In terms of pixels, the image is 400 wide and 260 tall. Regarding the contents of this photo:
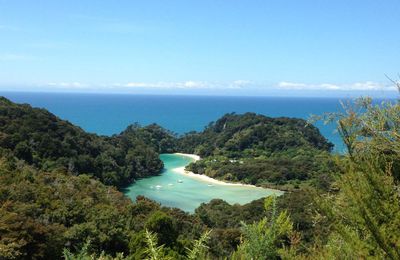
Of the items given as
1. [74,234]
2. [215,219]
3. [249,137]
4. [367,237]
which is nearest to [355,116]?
[367,237]

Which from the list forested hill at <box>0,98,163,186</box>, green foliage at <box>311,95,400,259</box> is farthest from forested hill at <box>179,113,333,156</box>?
green foliage at <box>311,95,400,259</box>

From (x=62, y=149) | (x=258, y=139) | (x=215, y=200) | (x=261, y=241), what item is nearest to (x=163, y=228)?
(x=261, y=241)

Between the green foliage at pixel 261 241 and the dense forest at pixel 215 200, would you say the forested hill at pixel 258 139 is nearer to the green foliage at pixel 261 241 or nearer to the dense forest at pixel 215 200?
the dense forest at pixel 215 200

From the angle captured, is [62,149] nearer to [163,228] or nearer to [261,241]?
[163,228]

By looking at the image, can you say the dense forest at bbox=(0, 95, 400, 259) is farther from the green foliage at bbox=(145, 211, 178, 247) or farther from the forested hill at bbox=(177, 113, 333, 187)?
the forested hill at bbox=(177, 113, 333, 187)

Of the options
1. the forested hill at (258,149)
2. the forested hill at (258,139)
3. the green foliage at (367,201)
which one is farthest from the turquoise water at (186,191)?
the green foliage at (367,201)

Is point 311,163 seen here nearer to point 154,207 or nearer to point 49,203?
point 154,207
